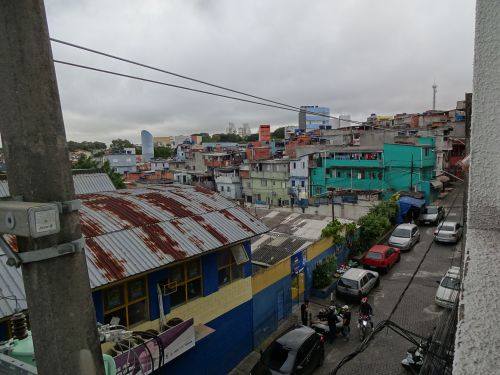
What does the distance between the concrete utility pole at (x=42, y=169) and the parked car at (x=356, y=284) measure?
50.7ft

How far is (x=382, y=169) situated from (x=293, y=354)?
30604 millimetres

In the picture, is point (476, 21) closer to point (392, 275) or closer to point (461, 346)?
point (461, 346)

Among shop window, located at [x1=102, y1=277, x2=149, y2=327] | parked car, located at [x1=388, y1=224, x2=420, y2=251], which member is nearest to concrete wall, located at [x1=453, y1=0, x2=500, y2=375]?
shop window, located at [x1=102, y1=277, x2=149, y2=327]

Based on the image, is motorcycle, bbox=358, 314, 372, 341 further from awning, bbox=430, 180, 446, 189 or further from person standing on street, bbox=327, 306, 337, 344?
awning, bbox=430, 180, 446, 189

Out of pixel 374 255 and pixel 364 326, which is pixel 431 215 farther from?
pixel 364 326

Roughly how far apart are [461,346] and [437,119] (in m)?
68.3

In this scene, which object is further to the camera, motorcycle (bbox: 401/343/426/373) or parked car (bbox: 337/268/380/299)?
parked car (bbox: 337/268/380/299)

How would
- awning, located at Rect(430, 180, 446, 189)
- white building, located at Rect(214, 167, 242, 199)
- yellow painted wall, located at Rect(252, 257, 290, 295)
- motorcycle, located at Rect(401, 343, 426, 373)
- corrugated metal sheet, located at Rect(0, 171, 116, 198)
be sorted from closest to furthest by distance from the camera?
motorcycle, located at Rect(401, 343, 426, 373), yellow painted wall, located at Rect(252, 257, 290, 295), corrugated metal sheet, located at Rect(0, 171, 116, 198), awning, located at Rect(430, 180, 446, 189), white building, located at Rect(214, 167, 242, 199)

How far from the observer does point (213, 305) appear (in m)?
11.0

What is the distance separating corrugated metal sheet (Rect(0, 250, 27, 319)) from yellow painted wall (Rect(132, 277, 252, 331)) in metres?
3.09

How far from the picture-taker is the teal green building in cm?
3669

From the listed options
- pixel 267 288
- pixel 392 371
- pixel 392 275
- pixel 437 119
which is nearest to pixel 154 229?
pixel 267 288

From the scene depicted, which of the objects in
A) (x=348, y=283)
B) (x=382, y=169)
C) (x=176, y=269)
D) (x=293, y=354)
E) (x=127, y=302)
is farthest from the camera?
(x=382, y=169)

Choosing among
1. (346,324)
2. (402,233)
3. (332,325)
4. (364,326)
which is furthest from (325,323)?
(402,233)
